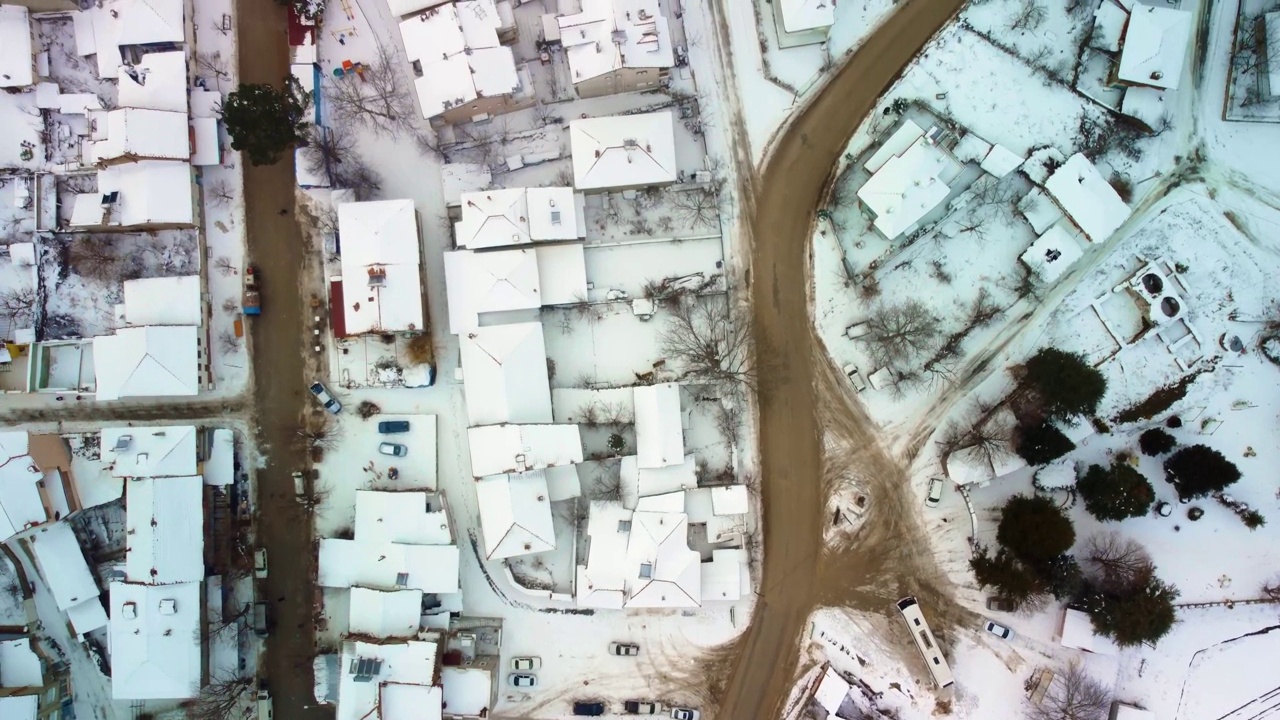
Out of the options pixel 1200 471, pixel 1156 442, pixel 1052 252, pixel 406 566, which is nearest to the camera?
pixel 406 566

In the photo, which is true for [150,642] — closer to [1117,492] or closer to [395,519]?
[395,519]

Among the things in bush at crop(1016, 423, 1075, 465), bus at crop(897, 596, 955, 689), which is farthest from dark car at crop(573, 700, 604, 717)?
bush at crop(1016, 423, 1075, 465)

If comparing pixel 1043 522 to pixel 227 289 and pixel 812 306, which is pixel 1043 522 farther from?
pixel 227 289

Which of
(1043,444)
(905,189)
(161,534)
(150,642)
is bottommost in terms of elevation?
(150,642)

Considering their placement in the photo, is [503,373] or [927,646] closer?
[503,373]

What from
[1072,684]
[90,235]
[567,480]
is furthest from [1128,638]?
[90,235]

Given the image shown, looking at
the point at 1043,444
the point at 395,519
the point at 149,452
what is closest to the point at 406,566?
the point at 395,519

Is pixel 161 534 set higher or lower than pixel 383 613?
higher
